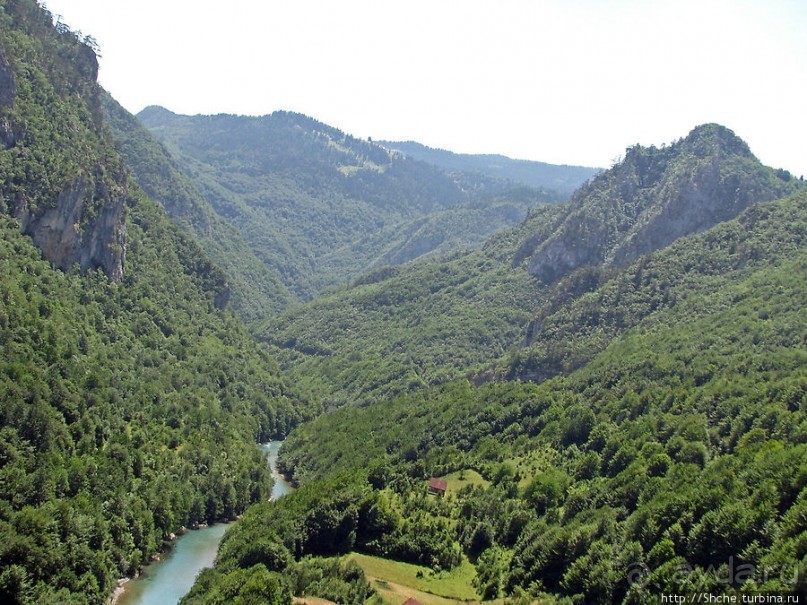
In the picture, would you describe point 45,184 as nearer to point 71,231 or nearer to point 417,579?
point 71,231

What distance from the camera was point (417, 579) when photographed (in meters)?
103

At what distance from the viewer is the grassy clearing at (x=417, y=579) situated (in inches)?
3839

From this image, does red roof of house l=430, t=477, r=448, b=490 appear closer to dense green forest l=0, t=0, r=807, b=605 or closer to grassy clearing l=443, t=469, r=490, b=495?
dense green forest l=0, t=0, r=807, b=605

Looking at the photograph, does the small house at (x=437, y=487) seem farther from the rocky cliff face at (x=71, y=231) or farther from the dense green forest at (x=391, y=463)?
the rocky cliff face at (x=71, y=231)

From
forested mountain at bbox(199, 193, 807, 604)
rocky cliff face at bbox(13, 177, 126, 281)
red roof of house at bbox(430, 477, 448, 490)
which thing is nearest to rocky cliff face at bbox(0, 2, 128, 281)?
rocky cliff face at bbox(13, 177, 126, 281)

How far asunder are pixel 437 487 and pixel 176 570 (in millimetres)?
45474

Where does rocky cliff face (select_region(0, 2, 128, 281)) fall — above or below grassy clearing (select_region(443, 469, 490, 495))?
above

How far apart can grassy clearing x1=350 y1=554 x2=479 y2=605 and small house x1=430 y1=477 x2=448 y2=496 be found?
24516mm

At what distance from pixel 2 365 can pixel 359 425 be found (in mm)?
88698

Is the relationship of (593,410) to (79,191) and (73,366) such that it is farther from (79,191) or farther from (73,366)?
(79,191)

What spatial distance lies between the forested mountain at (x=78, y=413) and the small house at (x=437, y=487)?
38.0m

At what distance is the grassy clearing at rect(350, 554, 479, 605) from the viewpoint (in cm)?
9750

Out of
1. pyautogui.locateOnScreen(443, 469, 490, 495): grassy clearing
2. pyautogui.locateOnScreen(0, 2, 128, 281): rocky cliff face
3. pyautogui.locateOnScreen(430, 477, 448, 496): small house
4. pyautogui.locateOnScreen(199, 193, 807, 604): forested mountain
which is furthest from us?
pyautogui.locateOnScreen(0, 2, 128, 281): rocky cliff face

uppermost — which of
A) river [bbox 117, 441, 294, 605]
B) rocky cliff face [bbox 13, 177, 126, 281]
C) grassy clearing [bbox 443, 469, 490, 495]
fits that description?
rocky cliff face [bbox 13, 177, 126, 281]
